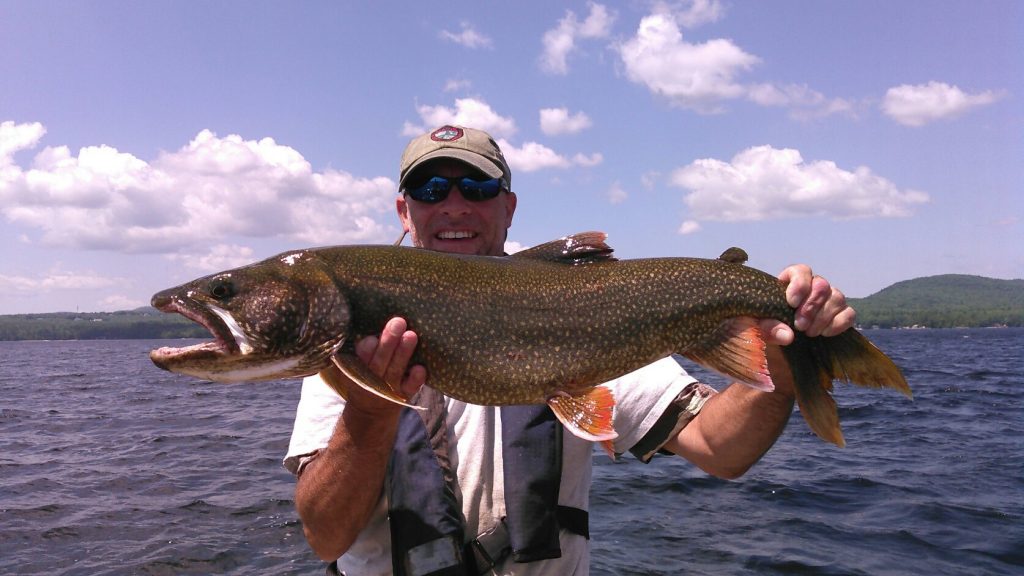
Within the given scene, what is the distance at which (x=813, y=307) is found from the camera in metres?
3.61

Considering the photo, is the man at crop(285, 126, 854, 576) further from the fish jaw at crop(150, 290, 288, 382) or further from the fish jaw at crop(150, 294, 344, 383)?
the fish jaw at crop(150, 290, 288, 382)

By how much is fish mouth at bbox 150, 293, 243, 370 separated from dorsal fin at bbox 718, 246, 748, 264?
258cm

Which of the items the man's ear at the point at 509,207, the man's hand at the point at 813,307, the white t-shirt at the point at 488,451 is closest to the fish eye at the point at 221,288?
the white t-shirt at the point at 488,451

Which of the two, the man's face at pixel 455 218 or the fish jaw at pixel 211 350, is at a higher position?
the man's face at pixel 455 218

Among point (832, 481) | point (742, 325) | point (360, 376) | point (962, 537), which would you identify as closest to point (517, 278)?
point (360, 376)

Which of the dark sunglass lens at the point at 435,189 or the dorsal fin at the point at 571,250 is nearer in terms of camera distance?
the dorsal fin at the point at 571,250

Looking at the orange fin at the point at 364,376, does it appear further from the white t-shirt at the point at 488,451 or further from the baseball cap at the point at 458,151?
the baseball cap at the point at 458,151

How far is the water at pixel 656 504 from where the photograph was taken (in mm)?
8812

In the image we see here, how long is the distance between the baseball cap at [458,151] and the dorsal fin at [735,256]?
1617 millimetres

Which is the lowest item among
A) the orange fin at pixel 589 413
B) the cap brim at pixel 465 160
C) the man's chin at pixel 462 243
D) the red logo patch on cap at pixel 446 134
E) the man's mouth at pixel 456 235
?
the orange fin at pixel 589 413

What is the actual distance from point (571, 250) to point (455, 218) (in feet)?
3.74

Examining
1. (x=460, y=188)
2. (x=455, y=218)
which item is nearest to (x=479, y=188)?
(x=460, y=188)

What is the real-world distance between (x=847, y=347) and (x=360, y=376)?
2.50 metres

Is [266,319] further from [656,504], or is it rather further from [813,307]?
[656,504]
